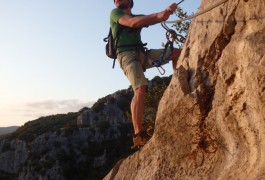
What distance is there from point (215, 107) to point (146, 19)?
8.83 ft

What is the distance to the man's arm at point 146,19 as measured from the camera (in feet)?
25.6

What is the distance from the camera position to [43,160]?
242ft

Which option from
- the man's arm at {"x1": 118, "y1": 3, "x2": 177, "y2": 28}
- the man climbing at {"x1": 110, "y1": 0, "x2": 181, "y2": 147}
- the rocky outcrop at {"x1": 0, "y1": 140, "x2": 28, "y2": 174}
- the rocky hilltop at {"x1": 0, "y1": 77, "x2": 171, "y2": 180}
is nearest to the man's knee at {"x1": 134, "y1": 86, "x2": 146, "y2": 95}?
the man climbing at {"x1": 110, "y1": 0, "x2": 181, "y2": 147}

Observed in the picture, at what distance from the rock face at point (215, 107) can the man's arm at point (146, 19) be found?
0.65 m

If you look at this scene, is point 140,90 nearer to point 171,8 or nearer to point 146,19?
point 146,19

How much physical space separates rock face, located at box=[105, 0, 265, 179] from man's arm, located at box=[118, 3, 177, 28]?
0.65m

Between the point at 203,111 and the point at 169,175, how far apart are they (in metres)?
1.66

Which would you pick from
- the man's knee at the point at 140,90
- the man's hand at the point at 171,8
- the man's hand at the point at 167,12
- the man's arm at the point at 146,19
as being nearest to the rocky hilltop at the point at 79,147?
the man's knee at the point at 140,90

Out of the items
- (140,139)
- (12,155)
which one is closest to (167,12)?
(140,139)

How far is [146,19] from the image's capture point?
8.23 metres

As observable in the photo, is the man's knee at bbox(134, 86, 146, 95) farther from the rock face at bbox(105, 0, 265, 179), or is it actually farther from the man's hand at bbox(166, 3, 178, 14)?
the man's hand at bbox(166, 3, 178, 14)

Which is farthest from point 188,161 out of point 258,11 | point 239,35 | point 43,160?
point 43,160

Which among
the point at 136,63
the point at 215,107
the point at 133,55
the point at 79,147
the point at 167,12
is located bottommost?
the point at 215,107

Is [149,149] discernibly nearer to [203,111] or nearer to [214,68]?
[203,111]
